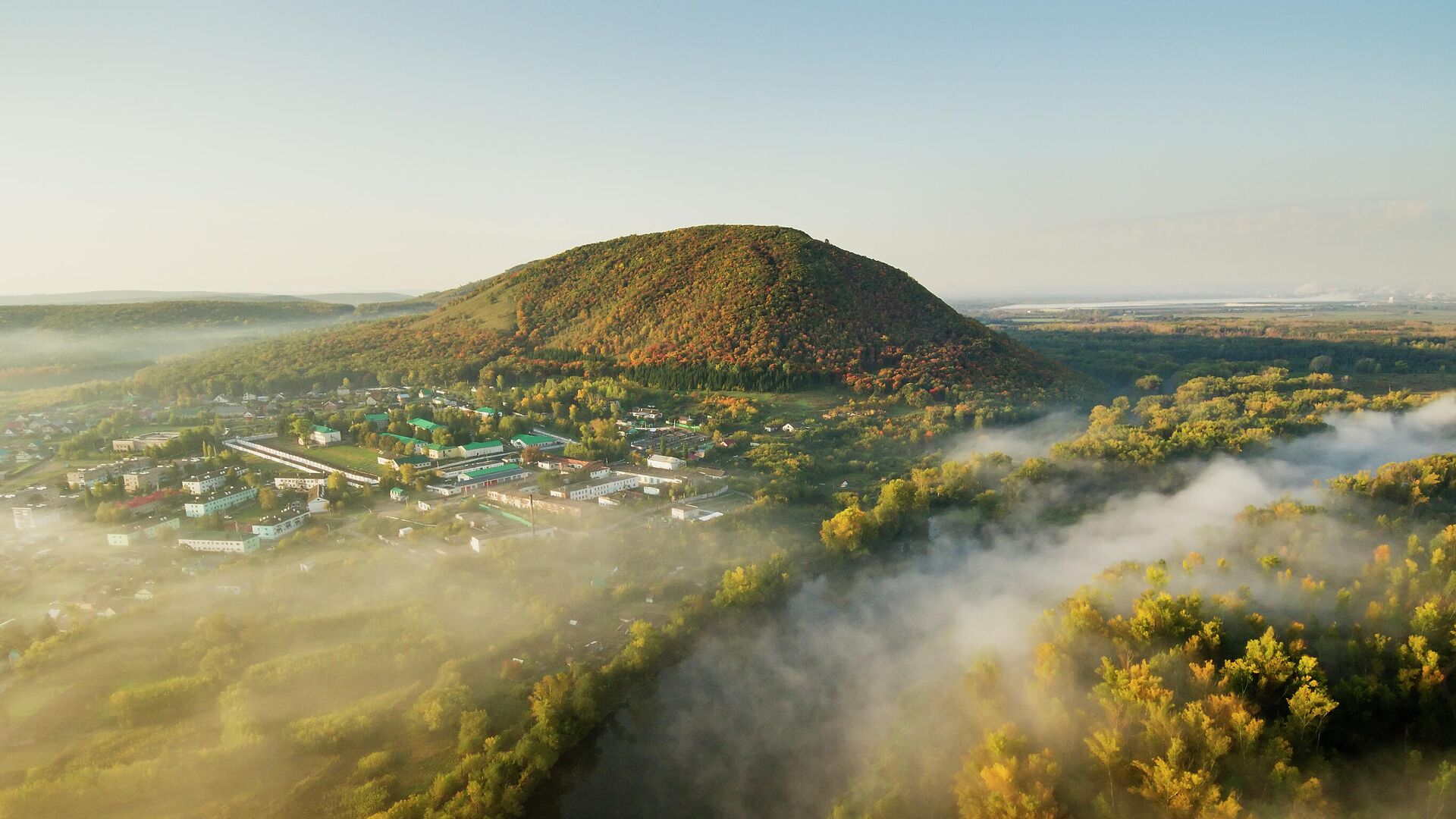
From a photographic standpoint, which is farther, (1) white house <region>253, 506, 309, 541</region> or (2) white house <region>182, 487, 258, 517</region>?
(2) white house <region>182, 487, 258, 517</region>

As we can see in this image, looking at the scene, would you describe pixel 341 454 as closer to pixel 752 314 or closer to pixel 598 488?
pixel 598 488

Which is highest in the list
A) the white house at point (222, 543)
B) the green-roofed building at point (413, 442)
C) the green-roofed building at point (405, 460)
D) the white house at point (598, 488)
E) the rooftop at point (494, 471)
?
the green-roofed building at point (413, 442)

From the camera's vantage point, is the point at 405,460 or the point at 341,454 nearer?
the point at 405,460

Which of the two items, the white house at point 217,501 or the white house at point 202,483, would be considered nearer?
the white house at point 217,501

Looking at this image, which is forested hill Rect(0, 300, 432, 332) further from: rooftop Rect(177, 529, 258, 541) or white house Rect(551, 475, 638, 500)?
white house Rect(551, 475, 638, 500)

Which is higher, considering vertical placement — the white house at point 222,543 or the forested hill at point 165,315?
the forested hill at point 165,315

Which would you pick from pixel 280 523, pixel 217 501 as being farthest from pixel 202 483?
pixel 280 523

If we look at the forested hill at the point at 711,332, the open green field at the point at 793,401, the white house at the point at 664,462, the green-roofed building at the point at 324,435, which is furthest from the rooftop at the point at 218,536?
the forested hill at the point at 711,332

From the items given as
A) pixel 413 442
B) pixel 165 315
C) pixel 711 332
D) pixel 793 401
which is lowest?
pixel 413 442

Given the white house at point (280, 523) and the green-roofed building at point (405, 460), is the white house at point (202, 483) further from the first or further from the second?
the green-roofed building at point (405, 460)

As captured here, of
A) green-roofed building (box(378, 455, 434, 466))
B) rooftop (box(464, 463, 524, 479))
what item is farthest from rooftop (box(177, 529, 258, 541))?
rooftop (box(464, 463, 524, 479))
